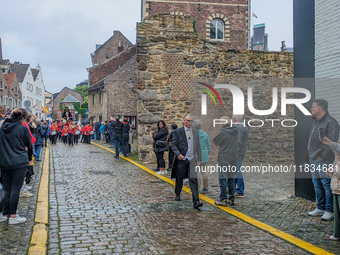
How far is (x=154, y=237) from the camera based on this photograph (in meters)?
5.21

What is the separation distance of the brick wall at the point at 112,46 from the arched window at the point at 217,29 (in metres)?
21.4

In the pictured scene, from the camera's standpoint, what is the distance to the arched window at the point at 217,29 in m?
33.5

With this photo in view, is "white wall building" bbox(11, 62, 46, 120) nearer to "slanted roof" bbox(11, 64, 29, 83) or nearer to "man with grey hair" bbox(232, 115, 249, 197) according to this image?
"slanted roof" bbox(11, 64, 29, 83)

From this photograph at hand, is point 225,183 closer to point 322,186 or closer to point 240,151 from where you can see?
point 240,151

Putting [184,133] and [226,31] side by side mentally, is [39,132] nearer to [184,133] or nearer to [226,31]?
[184,133]

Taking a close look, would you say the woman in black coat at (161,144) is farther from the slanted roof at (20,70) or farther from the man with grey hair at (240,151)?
the slanted roof at (20,70)

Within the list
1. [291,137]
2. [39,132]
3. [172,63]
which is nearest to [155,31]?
[172,63]

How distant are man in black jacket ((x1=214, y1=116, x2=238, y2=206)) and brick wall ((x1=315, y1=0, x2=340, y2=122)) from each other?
1.95 meters

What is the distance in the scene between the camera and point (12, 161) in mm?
5777

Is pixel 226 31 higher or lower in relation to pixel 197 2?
lower

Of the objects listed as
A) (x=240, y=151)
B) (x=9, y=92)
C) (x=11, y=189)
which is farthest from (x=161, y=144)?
(x=9, y=92)

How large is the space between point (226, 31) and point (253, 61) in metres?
19.0

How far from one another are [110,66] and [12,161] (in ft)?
126

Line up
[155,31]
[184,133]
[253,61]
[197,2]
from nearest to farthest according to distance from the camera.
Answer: [184,133], [155,31], [253,61], [197,2]
